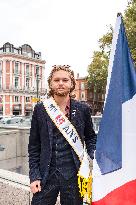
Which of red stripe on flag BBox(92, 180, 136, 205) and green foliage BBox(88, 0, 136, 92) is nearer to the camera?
red stripe on flag BBox(92, 180, 136, 205)

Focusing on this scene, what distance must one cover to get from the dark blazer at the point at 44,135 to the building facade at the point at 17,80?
63209 mm

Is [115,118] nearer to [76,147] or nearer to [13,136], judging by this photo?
[76,147]

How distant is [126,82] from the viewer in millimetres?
2387

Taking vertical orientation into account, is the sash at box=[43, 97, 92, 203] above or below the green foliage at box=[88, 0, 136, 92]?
below

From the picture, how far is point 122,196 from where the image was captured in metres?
2.41

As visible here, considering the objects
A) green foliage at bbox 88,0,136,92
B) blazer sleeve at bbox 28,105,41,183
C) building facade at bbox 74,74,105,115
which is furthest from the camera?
building facade at bbox 74,74,105,115

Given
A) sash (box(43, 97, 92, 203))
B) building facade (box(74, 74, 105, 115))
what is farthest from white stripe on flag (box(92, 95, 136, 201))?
building facade (box(74, 74, 105, 115))

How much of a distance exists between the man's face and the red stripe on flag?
80 cm

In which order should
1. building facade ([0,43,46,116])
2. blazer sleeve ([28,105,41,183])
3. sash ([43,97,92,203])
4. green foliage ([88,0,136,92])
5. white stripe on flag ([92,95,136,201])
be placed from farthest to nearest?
building facade ([0,43,46,116]), green foliage ([88,0,136,92]), blazer sleeve ([28,105,41,183]), sash ([43,97,92,203]), white stripe on flag ([92,95,136,201])

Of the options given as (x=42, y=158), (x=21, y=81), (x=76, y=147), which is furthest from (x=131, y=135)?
(x=21, y=81)

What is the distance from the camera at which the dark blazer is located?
2.74m

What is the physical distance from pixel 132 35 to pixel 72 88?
27.0 meters

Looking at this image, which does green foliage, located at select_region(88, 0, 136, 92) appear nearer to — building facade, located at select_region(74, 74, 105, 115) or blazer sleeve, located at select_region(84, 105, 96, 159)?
blazer sleeve, located at select_region(84, 105, 96, 159)

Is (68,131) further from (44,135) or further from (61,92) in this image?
(61,92)
